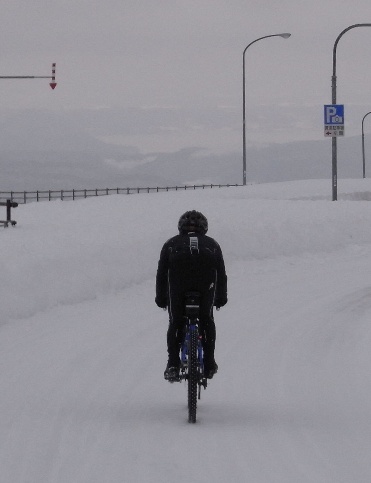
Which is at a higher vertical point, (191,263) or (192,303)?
(191,263)

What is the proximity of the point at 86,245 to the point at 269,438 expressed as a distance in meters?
12.3

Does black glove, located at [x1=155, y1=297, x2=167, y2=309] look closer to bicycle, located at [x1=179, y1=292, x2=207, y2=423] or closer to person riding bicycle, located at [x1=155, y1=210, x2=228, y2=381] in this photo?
person riding bicycle, located at [x1=155, y1=210, x2=228, y2=381]

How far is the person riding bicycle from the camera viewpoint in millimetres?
8500

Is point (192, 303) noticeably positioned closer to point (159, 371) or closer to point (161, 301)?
point (161, 301)

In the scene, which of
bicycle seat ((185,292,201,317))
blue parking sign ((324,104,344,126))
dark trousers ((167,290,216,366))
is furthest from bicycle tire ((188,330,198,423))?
blue parking sign ((324,104,344,126))

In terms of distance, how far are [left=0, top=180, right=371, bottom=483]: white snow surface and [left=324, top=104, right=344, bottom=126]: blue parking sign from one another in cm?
1107

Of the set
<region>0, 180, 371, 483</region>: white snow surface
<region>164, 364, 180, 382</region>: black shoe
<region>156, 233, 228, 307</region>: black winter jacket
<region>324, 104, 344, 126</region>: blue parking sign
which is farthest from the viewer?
<region>324, 104, 344, 126</region>: blue parking sign

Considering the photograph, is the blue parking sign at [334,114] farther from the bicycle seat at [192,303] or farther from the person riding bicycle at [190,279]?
the bicycle seat at [192,303]

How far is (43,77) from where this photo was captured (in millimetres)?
42281

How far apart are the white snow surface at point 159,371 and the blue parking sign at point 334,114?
11.1 metres

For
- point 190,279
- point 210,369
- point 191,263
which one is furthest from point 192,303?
point 210,369

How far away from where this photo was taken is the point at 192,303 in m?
8.46

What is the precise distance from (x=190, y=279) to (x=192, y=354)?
2.22 ft

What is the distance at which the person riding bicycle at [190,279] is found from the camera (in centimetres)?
850
